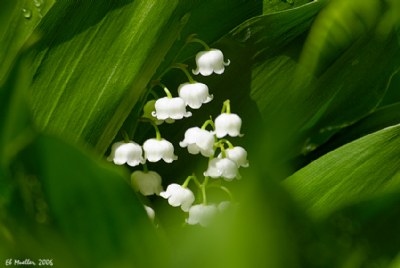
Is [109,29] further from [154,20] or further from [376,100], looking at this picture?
[376,100]

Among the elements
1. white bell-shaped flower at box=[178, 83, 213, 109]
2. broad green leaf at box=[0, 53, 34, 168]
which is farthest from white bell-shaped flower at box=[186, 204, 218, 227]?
broad green leaf at box=[0, 53, 34, 168]

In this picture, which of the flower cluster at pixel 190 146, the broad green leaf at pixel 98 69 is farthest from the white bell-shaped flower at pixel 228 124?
the broad green leaf at pixel 98 69

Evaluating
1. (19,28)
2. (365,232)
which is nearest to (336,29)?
(19,28)

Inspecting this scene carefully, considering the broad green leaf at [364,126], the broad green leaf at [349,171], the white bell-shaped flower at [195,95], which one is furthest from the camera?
the broad green leaf at [364,126]

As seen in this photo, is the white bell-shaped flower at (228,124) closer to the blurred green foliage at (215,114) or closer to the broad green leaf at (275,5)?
the blurred green foliage at (215,114)

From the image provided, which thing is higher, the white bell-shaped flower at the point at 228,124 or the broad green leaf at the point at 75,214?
the broad green leaf at the point at 75,214

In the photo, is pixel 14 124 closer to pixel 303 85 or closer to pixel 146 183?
pixel 146 183

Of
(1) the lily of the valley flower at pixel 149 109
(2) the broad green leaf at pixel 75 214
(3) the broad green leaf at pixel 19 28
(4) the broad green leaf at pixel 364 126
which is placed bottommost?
(4) the broad green leaf at pixel 364 126

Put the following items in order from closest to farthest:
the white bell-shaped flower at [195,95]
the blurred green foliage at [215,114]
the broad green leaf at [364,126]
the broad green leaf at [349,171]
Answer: the blurred green foliage at [215,114], the broad green leaf at [349,171], the white bell-shaped flower at [195,95], the broad green leaf at [364,126]
